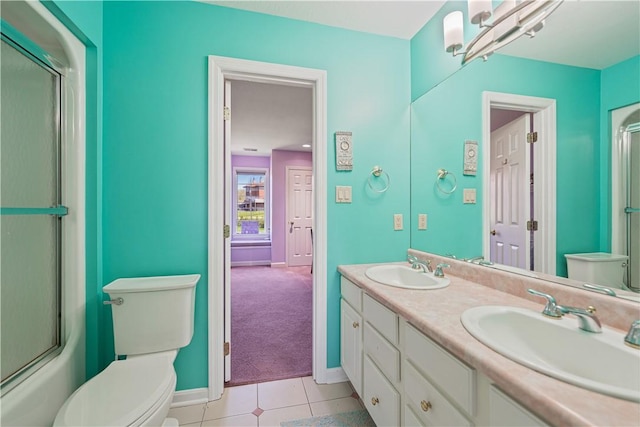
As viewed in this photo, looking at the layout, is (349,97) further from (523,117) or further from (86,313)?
(86,313)

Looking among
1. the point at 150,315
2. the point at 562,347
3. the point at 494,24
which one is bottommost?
the point at 150,315

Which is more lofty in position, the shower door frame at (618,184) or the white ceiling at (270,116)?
the white ceiling at (270,116)

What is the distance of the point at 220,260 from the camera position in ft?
5.28

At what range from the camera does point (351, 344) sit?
1.58 metres

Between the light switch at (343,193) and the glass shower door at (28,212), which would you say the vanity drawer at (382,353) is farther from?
the glass shower door at (28,212)

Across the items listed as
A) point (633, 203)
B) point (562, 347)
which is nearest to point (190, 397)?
point (562, 347)

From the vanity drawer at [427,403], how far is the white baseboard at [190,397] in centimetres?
128

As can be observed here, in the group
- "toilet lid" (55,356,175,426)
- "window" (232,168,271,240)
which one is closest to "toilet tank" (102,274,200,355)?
"toilet lid" (55,356,175,426)

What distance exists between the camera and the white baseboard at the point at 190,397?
5.08 feet

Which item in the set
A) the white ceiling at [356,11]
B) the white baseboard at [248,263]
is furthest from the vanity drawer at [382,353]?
the white baseboard at [248,263]

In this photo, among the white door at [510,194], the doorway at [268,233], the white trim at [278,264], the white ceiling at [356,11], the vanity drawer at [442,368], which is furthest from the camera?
the white trim at [278,264]

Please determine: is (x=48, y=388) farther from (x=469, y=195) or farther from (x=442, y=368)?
(x=469, y=195)

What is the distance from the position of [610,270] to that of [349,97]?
5.23ft

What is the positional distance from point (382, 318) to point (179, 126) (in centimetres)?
160
